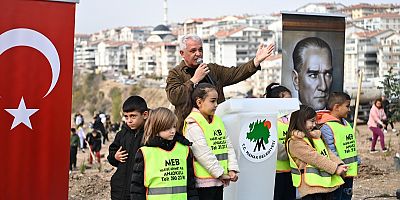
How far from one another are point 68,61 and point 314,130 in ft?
8.16

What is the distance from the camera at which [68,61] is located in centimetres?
517

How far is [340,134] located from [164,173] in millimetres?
2215

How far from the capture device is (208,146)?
18.7 ft

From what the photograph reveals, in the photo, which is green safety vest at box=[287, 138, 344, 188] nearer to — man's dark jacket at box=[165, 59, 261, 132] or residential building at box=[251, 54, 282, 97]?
man's dark jacket at box=[165, 59, 261, 132]

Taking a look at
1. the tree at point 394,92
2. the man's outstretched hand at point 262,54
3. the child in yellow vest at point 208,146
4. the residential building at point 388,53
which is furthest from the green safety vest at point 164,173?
the residential building at point 388,53

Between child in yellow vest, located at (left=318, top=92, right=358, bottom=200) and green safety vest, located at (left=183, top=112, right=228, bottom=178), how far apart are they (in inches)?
53.9

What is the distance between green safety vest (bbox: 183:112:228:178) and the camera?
5750 millimetres

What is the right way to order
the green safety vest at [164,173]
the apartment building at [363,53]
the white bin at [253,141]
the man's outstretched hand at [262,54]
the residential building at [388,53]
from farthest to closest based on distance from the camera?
the apartment building at [363,53] → the residential building at [388,53] → the man's outstretched hand at [262,54] → the white bin at [253,141] → the green safety vest at [164,173]

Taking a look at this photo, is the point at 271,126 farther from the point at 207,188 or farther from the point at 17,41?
the point at 17,41

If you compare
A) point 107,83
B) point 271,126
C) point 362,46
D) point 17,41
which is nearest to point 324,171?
point 271,126

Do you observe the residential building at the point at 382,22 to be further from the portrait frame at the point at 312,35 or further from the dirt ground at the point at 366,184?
the portrait frame at the point at 312,35

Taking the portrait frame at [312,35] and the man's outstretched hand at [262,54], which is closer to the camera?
the man's outstretched hand at [262,54]

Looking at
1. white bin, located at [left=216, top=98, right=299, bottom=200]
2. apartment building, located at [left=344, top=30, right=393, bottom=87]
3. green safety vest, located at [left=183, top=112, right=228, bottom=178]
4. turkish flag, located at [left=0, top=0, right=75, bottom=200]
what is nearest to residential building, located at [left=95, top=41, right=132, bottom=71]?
apartment building, located at [left=344, top=30, right=393, bottom=87]

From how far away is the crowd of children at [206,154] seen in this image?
5348mm
